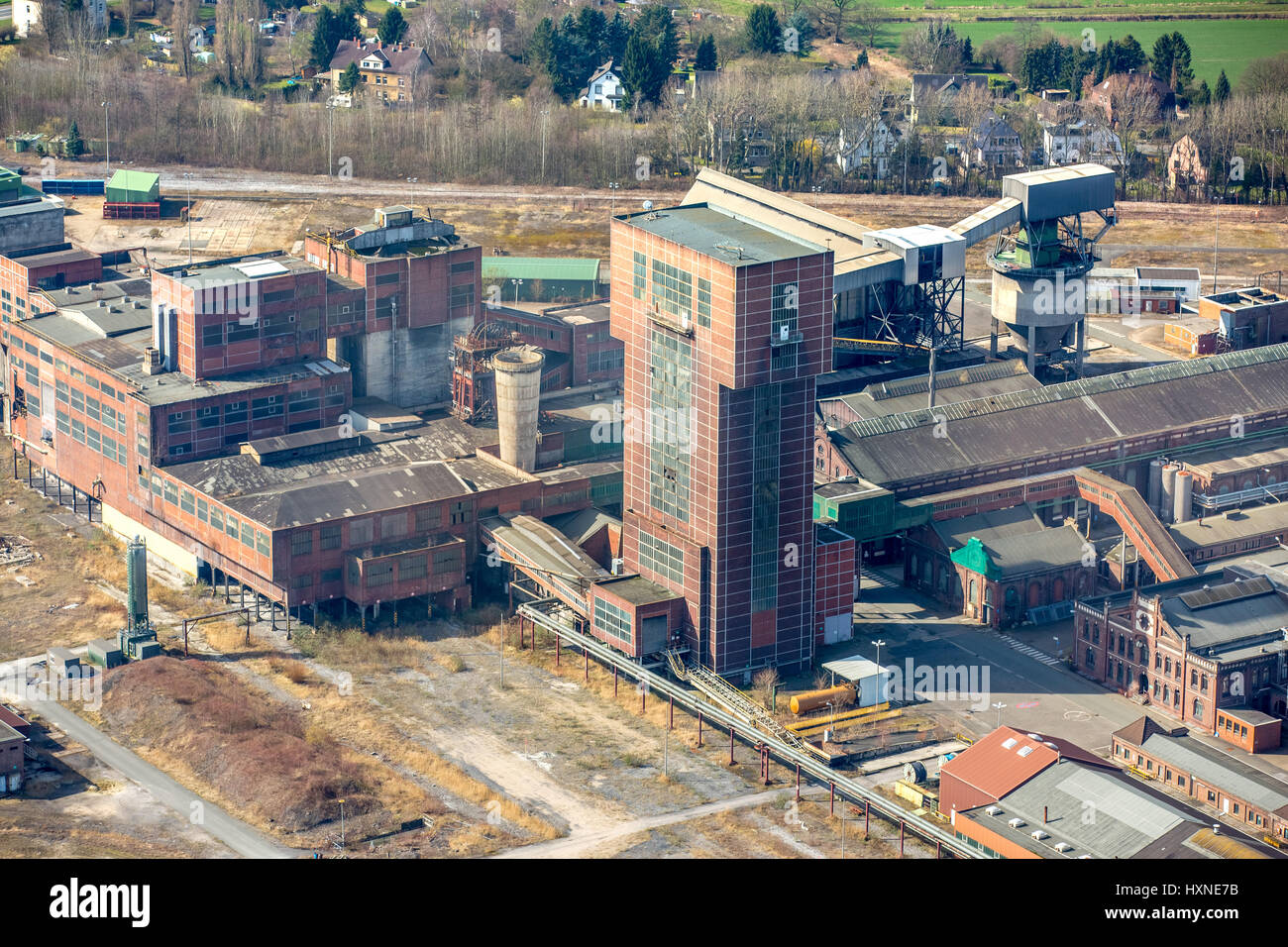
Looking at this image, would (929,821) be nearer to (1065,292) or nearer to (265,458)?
(265,458)

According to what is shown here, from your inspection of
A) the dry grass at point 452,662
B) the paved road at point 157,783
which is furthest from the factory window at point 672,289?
the paved road at point 157,783

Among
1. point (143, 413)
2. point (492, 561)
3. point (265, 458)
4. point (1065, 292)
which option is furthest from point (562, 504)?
point (1065, 292)

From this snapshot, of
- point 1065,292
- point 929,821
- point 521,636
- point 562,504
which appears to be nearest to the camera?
point 929,821

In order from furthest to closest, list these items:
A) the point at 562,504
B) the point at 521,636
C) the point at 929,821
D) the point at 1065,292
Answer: the point at 1065,292 < the point at 562,504 < the point at 521,636 < the point at 929,821

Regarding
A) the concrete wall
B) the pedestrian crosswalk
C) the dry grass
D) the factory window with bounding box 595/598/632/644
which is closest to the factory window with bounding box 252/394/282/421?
the concrete wall

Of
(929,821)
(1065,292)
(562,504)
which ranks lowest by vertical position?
(929,821)

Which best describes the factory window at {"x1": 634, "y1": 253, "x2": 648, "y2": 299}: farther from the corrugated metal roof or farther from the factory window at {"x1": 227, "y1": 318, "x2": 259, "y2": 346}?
the factory window at {"x1": 227, "y1": 318, "x2": 259, "y2": 346}
